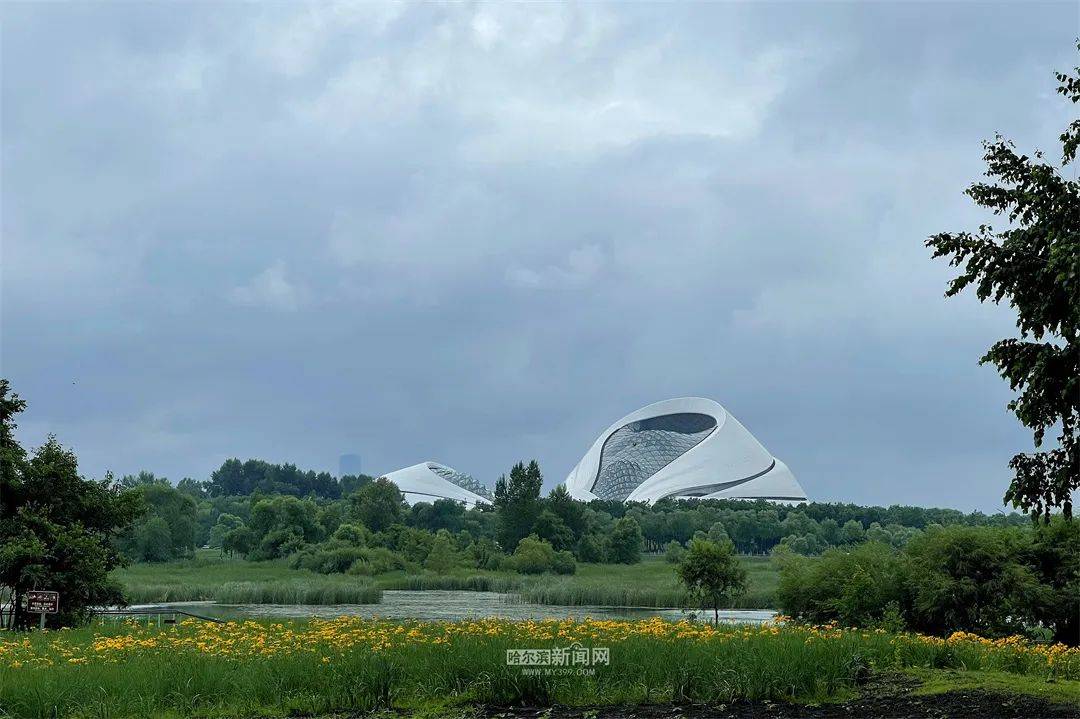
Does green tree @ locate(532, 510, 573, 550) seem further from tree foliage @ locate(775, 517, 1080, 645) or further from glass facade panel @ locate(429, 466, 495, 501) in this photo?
glass facade panel @ locate(429, 466, 495, 501)

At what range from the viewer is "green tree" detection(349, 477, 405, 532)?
2886 inches

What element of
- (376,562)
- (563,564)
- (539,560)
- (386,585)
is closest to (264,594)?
(386,585)

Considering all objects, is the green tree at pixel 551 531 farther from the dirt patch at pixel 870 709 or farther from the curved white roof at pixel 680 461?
the dirt patch at pixel 870 709

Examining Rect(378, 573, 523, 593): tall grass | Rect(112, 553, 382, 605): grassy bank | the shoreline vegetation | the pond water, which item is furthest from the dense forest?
the pond water

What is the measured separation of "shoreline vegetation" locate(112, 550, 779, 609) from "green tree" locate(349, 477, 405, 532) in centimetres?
993

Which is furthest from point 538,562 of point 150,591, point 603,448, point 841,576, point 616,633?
point 603,448

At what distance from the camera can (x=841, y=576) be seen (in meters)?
20.1

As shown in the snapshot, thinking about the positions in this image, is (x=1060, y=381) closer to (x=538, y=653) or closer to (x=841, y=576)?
(x=538, y=653)

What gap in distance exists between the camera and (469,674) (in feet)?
28.2

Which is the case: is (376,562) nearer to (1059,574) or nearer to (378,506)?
(378,506)

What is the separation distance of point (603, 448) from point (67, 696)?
128335 millimetres

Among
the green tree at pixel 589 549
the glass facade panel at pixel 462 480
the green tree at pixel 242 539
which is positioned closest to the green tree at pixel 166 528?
the green tree at pixel 242 539

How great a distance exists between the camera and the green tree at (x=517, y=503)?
6956 centimetres

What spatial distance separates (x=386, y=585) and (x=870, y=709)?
144 ft
